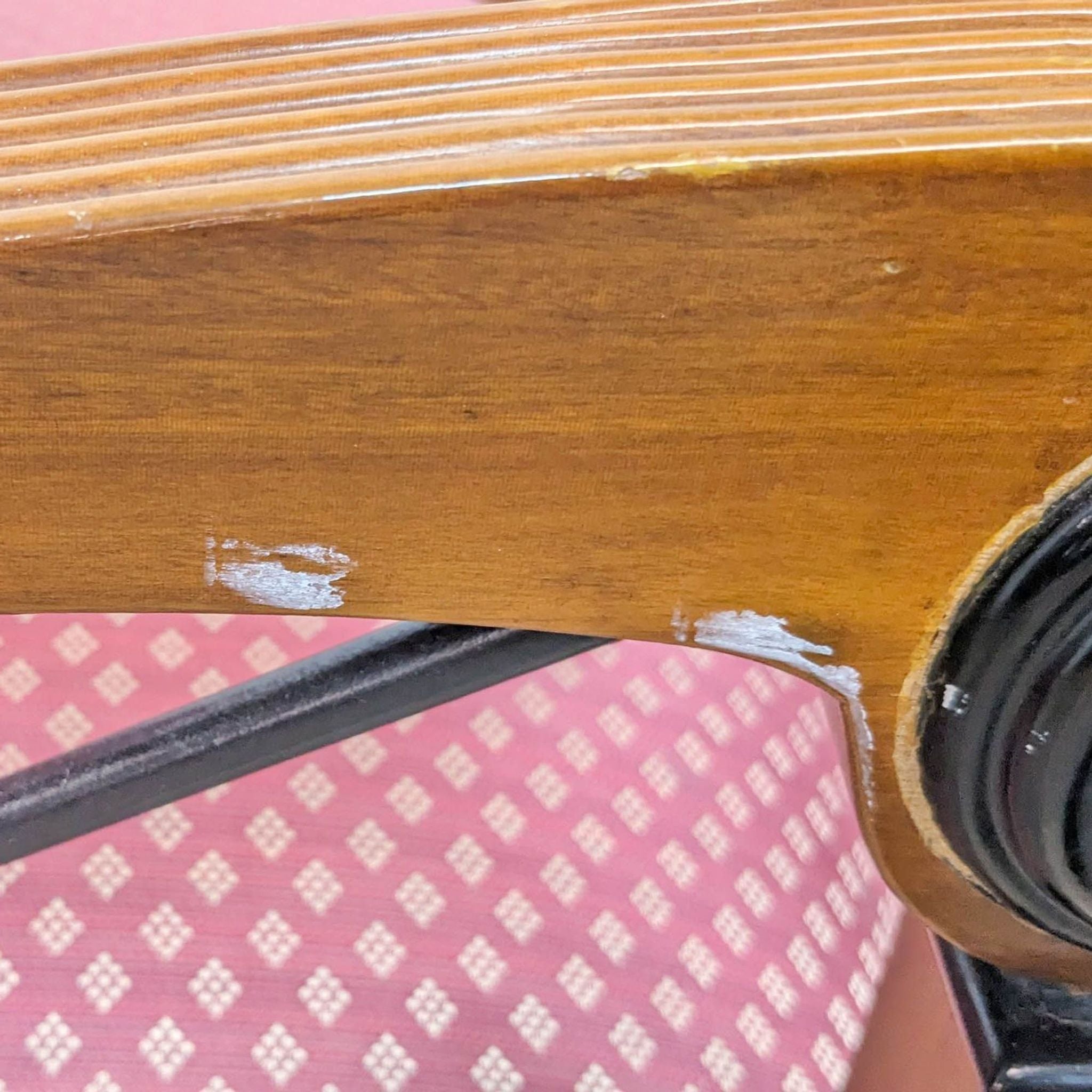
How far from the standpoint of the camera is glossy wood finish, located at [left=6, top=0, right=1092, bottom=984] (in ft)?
0.83

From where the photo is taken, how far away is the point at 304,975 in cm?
57

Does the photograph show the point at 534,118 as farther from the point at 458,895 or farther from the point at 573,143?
the point at 458,895

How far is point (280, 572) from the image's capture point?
0.33 meters

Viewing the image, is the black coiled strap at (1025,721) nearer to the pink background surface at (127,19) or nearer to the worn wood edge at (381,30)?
the worn wood edge at (381,30)

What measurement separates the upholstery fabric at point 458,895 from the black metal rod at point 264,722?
0.14 m

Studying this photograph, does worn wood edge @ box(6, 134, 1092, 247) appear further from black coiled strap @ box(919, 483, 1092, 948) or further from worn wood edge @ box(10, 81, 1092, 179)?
black coiled strap @ box(919, 483, 1092, 948)

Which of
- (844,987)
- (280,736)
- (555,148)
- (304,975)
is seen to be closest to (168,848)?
(304,975)

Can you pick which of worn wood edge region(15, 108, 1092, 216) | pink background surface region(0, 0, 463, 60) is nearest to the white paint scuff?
worn wood edge region(15, 108, 1092, 216)

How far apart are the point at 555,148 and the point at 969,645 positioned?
0.70 ft

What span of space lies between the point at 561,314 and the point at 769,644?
152 millimetres

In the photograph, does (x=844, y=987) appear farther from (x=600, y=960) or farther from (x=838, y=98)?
(x=838, y=98)

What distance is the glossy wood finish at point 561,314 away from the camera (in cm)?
25

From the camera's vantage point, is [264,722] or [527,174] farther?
[264,722]

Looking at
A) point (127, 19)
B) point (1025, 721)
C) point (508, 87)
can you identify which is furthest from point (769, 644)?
point (127, 19)
